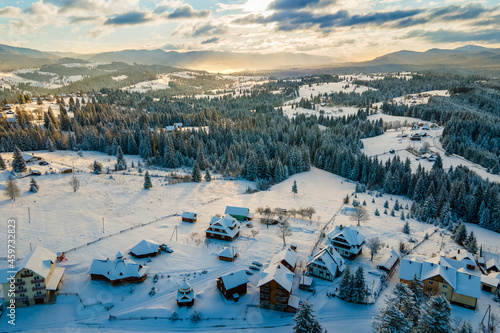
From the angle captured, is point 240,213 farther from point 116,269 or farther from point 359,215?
point 116,269

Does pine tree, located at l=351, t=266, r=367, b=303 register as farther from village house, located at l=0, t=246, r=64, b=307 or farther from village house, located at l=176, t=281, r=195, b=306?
village house, located at l=0, t=246, r=64, b=307

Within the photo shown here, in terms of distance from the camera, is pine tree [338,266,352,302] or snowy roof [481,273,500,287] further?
snowy roof [481,273,500,287]

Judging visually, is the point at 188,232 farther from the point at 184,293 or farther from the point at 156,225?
the point at 184,293

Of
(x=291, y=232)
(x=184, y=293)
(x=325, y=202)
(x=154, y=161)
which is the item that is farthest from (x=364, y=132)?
(x=184, y=293)

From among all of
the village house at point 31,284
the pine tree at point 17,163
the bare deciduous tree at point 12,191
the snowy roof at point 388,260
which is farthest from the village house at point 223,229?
the pine tree at point 17,163

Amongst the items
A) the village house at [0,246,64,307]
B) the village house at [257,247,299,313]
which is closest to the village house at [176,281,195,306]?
the village house at [257,247,299,313]

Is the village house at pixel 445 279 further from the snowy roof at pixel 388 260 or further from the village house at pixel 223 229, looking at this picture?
the village house at pixel 223 229
